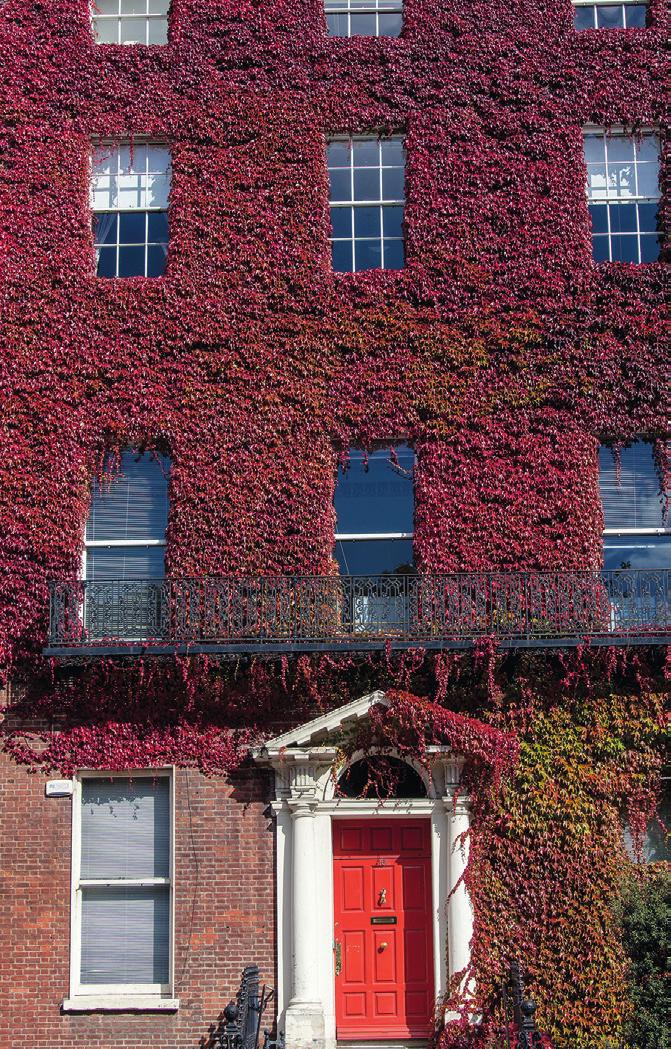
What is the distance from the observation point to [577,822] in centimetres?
1370

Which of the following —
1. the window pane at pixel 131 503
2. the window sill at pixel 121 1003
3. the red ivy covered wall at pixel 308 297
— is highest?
the red ivy covered wall at pixel 308 297

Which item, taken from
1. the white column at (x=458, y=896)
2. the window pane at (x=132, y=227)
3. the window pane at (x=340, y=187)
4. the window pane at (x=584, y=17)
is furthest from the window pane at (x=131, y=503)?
the window pane at (x=584, y=17)

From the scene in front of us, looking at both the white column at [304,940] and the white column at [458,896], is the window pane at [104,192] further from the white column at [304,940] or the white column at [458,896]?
the white column at [458,896]

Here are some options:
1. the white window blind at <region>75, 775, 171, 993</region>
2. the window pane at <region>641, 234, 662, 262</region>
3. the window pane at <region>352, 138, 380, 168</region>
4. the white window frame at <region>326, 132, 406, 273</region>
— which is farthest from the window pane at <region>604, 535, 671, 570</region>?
the white window blind at <region>75, 775, 171, 993</region>

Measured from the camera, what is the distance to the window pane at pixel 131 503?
15.2 metres

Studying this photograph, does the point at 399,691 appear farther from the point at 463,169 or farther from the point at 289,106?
the point at 289,106

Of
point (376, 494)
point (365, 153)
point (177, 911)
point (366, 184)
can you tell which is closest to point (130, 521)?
point (376, 494)

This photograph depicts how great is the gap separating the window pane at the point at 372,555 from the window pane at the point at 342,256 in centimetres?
348

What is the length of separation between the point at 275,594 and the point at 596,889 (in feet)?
15.4

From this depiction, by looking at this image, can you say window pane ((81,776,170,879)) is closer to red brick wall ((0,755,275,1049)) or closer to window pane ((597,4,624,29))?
red brick wall ((0,755,275,1049))

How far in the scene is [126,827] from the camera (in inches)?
561

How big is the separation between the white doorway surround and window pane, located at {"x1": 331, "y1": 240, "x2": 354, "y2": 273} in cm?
551

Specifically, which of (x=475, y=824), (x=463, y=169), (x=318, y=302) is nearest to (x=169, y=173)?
(x=318, y=302)

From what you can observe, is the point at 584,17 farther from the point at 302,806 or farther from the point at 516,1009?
the point at 516,1009
